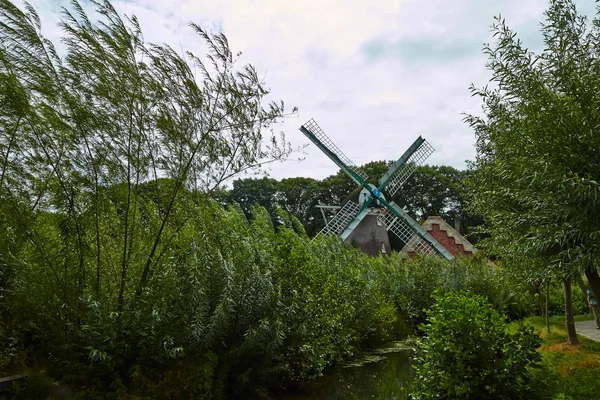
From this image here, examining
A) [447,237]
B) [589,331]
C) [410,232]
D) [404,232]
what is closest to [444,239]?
[447,237]

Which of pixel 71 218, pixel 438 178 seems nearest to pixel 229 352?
pixel 71 218

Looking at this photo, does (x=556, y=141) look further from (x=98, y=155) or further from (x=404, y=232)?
(x=404, y=232)

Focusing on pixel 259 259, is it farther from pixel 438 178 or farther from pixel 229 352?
pixel 438 178

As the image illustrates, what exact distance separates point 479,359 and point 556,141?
257 centimetres

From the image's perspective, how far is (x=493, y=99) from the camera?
673 centimetres

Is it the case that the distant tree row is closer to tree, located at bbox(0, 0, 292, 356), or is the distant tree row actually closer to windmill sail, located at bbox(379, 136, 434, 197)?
windmill sail, located at bbox(379, 136, 434, 197)

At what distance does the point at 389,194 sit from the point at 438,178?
71.9 feet

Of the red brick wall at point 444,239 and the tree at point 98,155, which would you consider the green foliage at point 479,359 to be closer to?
the tree at point 98,155

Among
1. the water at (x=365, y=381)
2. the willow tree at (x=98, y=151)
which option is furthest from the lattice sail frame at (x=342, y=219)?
the willow tree at (x=98, y=151)

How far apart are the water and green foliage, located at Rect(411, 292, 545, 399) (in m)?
1.26

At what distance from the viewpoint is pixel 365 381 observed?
8.94 metres

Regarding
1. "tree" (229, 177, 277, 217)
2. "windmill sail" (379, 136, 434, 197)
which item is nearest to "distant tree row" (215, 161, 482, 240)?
"tree" (229, 177, 277, 217)

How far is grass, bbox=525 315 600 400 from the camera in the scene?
6.00 meters

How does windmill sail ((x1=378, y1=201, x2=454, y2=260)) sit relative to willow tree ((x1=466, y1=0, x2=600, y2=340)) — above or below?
above
